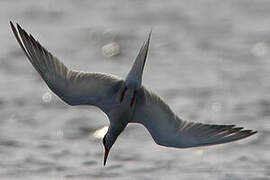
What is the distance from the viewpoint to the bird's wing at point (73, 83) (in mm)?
8766

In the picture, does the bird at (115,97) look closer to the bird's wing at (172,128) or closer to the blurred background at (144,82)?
the bird's wing at (172,128)

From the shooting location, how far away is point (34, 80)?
47.0ft

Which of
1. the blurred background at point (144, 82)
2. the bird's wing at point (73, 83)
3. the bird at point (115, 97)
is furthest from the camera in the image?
the blurred background at point (144, 82)

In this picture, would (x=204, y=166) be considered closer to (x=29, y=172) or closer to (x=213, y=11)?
(x=29, y=172)

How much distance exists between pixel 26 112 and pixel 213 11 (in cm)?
567

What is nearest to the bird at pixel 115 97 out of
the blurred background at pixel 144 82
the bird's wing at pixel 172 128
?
the bird's wing at pixel 172 128

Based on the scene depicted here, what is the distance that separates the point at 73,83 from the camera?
8.85 metres

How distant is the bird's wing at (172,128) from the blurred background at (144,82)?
202 cm

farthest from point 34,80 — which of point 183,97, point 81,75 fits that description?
point 81,75

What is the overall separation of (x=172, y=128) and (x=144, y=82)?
4894 mm

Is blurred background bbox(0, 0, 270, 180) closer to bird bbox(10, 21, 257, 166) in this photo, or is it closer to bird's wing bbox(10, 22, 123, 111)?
bird bbox(10, 21, 257, 166)

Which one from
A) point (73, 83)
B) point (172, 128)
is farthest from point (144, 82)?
point (73, 83)

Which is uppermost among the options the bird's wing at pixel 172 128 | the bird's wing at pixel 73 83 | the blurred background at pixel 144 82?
the bird's wing at pixel 73 83

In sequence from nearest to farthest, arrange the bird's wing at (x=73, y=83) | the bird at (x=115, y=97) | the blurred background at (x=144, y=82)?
the bird at (x=115, y=97)
the bird's wing at (x=73, y=83)
the blurred background at (x=144, y=82)
